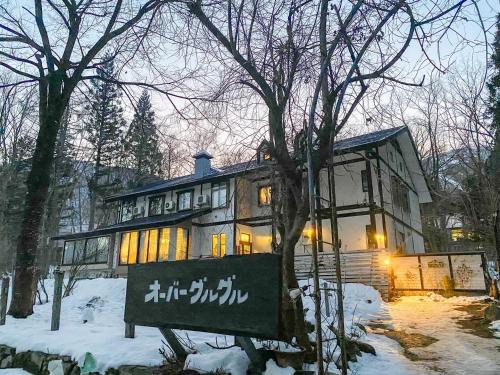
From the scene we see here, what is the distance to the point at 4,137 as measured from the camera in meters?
20.2

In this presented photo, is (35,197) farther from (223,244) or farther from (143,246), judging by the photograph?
(143,246)

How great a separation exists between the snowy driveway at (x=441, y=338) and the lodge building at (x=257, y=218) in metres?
3.24

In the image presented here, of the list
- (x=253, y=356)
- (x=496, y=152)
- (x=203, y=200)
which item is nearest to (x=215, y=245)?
(x=203, y=200)

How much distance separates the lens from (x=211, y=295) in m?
3.84

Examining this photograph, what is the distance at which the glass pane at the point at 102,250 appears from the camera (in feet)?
78.6

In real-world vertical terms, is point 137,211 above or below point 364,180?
below

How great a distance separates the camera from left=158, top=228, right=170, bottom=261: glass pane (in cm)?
2162

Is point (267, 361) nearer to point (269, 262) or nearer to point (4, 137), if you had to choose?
point (269, 262)

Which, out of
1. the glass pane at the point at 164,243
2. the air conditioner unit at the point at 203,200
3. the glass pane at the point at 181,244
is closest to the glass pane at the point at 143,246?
the glass pane at the point at 164,243

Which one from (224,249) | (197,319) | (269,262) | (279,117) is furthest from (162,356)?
(224,249)

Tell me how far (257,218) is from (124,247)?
30.9ft

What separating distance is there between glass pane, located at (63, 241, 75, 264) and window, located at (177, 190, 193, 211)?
8.78 metres

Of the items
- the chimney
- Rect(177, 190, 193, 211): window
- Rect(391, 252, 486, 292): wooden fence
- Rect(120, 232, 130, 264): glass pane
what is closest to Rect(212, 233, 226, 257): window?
Rect(177, 190, 193, 211): window

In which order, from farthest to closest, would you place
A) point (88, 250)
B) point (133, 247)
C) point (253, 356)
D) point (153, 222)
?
point (88, 250)
point (133, 247)
point (153, 222)
point (253, 356)
